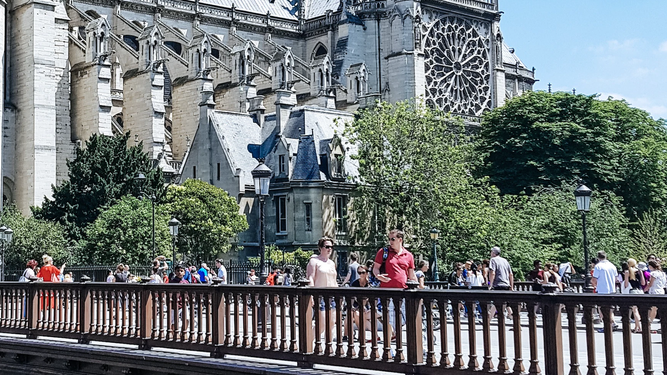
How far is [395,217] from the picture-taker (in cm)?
4038

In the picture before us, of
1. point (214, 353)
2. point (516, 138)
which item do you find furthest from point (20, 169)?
point (214, 353)

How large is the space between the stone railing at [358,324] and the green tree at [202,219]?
73.5 feet

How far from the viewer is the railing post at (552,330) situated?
27.7 ft

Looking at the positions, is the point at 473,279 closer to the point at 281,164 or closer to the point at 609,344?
the point at 609,344

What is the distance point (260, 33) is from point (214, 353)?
2317 inches

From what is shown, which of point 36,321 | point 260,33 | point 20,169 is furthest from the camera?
point 260,33

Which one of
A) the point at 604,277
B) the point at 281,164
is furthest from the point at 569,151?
the point at 604,277

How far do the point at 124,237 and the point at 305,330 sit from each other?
2742 cm

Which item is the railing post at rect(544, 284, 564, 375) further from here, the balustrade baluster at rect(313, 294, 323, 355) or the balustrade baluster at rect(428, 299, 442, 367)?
the balustrade baluster at rect(313, 294, 323, 355)

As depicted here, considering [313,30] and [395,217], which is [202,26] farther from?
[395,217]

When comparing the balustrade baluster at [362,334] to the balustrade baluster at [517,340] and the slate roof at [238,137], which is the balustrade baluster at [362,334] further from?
the slate roof at [238,137]

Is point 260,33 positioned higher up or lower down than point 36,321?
higher up

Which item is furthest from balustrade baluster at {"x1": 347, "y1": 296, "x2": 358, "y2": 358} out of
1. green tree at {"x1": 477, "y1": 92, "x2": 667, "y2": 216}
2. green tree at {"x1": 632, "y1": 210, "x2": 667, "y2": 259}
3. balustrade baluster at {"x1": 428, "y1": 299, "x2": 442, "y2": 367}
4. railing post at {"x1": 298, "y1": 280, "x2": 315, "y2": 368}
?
green tree at {"x1": 477, "y1": 92, "x2": 667, "y2": 216}

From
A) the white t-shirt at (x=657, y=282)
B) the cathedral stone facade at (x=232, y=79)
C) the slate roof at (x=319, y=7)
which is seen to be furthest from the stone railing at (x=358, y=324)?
the slate roof at (x=319, y=7)
